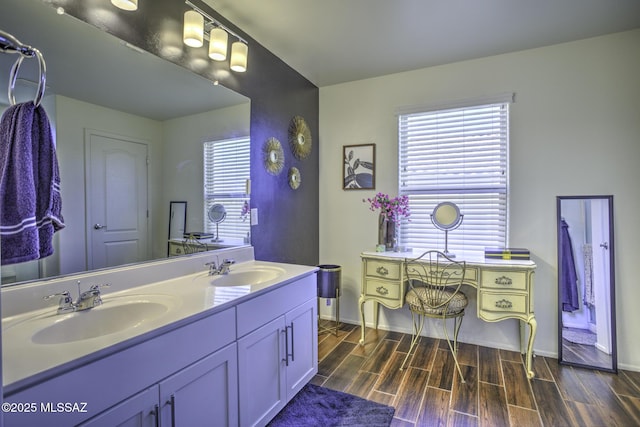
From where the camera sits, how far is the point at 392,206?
2.98 metres

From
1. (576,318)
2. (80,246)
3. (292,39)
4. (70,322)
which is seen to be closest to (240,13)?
(292,39)

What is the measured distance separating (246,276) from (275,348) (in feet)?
1.72

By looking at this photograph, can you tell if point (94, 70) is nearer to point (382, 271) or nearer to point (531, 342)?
point (382, 271)

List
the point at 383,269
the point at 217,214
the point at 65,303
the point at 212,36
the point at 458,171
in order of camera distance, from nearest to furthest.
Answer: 1. the point at 65,303
2. the point at 212,36
3. the point at 217,214
4. the point at 383,269
5. the point at 458,171

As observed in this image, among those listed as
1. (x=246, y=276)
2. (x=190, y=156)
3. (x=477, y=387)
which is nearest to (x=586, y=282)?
(x=477, y=387)

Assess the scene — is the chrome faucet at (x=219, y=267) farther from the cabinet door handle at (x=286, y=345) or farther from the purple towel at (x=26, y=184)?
the purple towel at (x=26, y=184)

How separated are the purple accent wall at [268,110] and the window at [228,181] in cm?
10

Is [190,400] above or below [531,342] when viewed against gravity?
above

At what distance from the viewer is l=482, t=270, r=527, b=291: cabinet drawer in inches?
91.3

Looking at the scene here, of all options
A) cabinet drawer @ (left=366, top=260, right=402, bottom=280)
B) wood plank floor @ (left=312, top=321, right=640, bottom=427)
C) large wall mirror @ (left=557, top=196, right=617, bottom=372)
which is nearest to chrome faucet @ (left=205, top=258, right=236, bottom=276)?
wood plank floor @ (left=312, top=321, right=640, bottom=427)

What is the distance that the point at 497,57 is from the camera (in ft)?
8.94

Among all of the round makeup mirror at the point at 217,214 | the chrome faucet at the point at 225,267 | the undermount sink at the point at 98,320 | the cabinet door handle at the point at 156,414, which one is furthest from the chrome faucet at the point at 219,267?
the cabinet door handle at the point at 156,414

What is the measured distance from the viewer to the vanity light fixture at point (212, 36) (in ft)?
5.84

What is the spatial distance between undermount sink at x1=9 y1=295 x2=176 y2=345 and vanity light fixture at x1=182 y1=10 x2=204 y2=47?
4.55 feet
